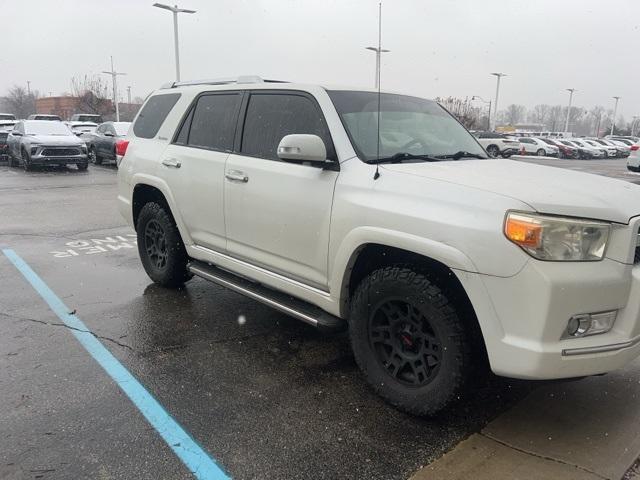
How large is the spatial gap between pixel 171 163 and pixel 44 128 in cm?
1620

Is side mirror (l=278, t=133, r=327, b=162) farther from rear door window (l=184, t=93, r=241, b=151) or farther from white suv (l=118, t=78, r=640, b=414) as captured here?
rear door window (l=184, t=93, r=241, b=151)

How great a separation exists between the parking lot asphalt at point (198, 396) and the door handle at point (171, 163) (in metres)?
1.31

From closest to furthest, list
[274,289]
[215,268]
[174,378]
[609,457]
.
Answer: [609,457]
[174,378]
[274,289]
[215,268]

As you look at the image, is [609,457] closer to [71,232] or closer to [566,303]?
[566,303]

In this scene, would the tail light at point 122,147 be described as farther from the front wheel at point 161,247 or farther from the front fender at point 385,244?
the front fender at point 385,244

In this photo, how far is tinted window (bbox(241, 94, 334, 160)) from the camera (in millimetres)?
3705

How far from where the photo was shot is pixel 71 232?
8305 millimetres

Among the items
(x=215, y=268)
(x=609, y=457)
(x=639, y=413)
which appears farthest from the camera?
(x=215, y=268)

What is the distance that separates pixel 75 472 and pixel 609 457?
8.78ft

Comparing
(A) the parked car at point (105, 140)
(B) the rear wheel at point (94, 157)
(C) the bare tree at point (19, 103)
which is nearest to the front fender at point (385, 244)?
(A) the parked car at point (105, 140)

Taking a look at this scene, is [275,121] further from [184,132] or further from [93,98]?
[93,98]

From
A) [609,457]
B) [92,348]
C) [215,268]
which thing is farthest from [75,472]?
[609,457]

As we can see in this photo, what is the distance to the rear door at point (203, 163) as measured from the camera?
4.27 m

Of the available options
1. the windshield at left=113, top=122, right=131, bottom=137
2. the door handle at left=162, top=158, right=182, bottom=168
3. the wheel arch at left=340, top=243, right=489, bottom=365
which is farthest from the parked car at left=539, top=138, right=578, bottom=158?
the wheel arch at left=340, top=243, right=489, bottom=365
